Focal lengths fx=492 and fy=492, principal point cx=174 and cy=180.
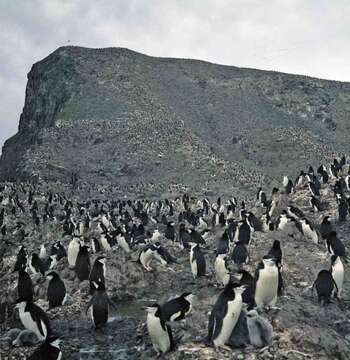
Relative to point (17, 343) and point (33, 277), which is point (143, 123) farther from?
point (17, 343)

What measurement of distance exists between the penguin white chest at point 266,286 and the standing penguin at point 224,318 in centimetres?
200

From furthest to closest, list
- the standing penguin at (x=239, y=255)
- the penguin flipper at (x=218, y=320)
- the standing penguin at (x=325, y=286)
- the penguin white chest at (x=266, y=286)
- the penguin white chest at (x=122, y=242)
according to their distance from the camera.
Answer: the penguin white chest at (x=122, y=242)
the standing penguin at (x=239, y=255)
the standing penguin at (x=325, y=286)
the penguin white chest at (x=266, y=286)
the penguin flipper at (x=218, y=320)

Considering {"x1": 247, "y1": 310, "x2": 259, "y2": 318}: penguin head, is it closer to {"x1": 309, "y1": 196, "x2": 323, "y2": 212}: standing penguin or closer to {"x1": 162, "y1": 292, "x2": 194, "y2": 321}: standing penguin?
{"x1": 162, "y1": 292, "x2": 194, "y2": 321}: standing penguin

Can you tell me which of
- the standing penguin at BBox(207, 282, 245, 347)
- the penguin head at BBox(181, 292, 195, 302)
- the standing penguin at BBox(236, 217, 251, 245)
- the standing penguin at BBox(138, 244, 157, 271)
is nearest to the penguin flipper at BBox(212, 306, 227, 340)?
the standing penguin at BBox(207, 282, 245, 347)

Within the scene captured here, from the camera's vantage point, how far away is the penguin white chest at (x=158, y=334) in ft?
28.2

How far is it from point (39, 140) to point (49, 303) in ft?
205

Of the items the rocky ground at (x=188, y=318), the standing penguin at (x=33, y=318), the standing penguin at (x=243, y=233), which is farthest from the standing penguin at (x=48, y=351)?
the standing penguin at (x=243, y=233)

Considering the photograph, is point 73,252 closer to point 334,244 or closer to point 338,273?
point 334,244

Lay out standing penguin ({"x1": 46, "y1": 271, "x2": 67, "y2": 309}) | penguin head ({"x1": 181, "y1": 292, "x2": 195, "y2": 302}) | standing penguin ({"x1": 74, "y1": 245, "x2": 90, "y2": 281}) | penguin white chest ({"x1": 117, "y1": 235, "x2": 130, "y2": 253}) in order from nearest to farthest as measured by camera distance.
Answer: penguin head ({"x1": 181, "y1": 292, "x2": 195, "y2": 302})
standing penguin ({"x1": 46, "y1": 271, "x2": 67, "y2": 309})
standing penguin ({"x1": 74, "y1": 245, "x2": 90, "y2": 281})
penguin white chest ({"x1": 117, "y1": 235, "x2": 130, "y2": 253})

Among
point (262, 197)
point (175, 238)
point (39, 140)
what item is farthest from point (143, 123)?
point (175, 238)

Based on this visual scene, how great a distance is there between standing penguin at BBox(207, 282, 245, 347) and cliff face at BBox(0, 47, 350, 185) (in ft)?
152

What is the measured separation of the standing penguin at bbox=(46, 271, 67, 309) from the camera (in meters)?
12.9

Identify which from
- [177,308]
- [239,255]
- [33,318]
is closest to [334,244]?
[239,255]

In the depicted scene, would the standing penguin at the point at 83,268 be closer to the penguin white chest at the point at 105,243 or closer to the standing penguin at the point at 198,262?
the standing penguin at the point at 198,262
